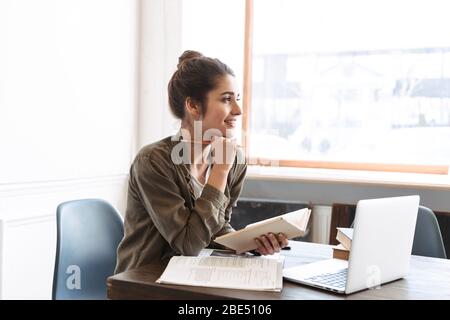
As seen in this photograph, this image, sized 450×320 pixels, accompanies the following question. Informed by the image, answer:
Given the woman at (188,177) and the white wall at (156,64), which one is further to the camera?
the white wall at (156,64)

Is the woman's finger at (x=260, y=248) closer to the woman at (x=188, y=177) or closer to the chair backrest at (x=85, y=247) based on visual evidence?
the woman at (x=188, y=177)

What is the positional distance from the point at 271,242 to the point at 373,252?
33 cm

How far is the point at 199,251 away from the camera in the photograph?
1.46 m

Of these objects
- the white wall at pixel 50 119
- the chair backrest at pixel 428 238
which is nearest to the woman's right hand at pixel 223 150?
the chair backrest at pixel 428 238

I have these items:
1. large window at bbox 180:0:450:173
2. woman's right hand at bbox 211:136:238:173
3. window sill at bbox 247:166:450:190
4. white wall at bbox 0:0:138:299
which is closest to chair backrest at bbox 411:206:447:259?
window sill at bbox 247:166:450:190

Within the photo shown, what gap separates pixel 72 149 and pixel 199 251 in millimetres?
1445

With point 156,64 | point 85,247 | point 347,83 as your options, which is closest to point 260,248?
point 85,247

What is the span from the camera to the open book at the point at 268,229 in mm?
1326

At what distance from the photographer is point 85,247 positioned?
6.09ft

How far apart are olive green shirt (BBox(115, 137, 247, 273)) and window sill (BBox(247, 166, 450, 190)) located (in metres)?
1.43

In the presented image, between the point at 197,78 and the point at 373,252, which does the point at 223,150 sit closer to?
the point at 197,78

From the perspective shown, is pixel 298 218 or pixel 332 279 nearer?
pixel 332 279

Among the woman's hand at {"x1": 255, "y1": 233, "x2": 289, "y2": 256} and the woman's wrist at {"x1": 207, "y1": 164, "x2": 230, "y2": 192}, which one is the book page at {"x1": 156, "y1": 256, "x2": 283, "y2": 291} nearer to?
the woman's hand at {"x1": 255, "y1": 233, "x2": 289, "y2": 256}
